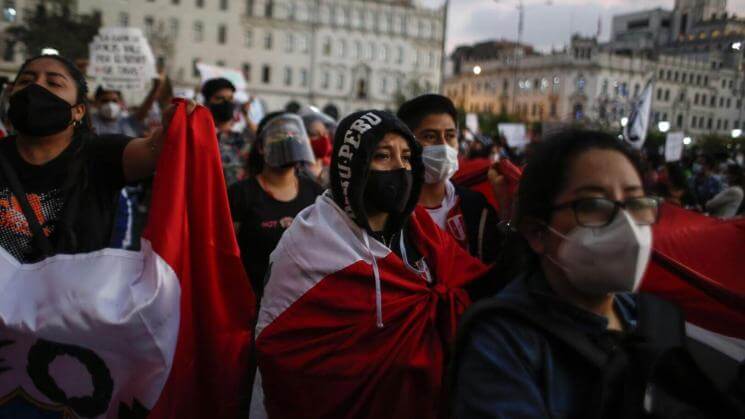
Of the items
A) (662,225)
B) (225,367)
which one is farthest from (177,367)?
(662,225)

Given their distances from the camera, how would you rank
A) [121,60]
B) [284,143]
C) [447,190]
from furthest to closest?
[121,60] < [284,143] < [447,190]

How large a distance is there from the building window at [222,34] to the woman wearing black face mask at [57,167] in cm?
7447

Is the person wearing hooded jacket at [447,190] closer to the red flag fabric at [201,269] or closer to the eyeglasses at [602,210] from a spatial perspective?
the red flag fabric at [201,269]

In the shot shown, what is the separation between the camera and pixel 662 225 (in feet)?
9.44

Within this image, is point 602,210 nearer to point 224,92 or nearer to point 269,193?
point 269,193

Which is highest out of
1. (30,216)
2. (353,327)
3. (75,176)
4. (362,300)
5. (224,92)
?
(224,92)

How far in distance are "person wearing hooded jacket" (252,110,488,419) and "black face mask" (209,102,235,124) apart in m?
3.77

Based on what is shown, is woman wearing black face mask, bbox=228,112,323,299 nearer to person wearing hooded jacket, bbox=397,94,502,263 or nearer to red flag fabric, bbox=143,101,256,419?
red flag fabric, bbox=143,101,256,419

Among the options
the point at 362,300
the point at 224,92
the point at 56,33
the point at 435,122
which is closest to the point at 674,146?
the point at 224,92

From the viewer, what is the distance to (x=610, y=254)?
5.46 ft

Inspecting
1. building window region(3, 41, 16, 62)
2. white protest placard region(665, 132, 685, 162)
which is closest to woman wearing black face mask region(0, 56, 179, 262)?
white protest placard region(665, 132, 685, 162)

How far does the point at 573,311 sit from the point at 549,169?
1.33 feet

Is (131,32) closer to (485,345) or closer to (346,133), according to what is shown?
(346,133)

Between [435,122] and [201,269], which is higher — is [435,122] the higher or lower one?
the higher one
